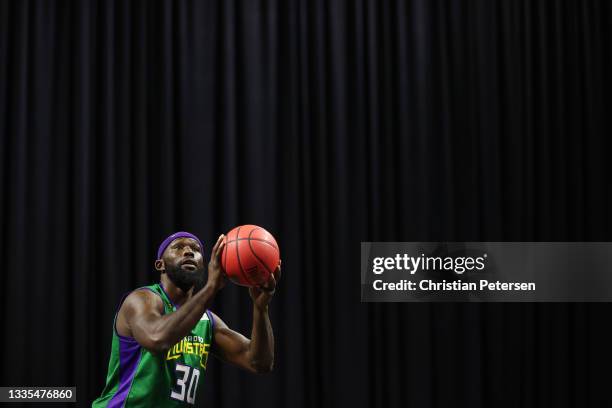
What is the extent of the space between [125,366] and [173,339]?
558 millimetres

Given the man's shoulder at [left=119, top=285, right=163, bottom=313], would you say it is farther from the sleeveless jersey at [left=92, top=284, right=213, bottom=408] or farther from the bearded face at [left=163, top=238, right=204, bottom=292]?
the bearded face at [left=163, top=238, right=204, bottom=292]

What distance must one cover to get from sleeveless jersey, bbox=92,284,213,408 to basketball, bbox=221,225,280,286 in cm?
56

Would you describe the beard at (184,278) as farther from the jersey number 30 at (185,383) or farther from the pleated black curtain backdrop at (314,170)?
the pleated black curtain backdrop at (314,170)

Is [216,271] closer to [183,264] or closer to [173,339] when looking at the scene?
[173,339]

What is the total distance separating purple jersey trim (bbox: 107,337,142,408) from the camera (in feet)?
10.5

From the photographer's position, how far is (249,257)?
9.24ft

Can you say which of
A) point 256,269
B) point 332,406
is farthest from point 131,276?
point 256,269

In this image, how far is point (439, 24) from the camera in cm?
541

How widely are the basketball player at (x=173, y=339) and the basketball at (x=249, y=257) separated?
39 millimetres

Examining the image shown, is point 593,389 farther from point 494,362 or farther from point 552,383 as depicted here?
point 494,362

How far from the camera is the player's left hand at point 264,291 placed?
3.00 meters

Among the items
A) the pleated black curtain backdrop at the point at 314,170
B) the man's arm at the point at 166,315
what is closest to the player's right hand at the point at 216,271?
the man's arm at the point at 166,315

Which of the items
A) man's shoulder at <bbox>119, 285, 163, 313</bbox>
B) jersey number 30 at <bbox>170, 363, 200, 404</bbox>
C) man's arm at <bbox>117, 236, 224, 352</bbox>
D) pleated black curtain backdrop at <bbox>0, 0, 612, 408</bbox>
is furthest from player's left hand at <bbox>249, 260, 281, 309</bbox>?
pleated black curtain backdrop at <bbox>0, 0, 612, 408</bbox>

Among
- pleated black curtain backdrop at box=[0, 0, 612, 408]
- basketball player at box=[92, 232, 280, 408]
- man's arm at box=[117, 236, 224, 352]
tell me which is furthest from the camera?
pleated black curtain backdrop at box=[0, 0, 612, 408]
